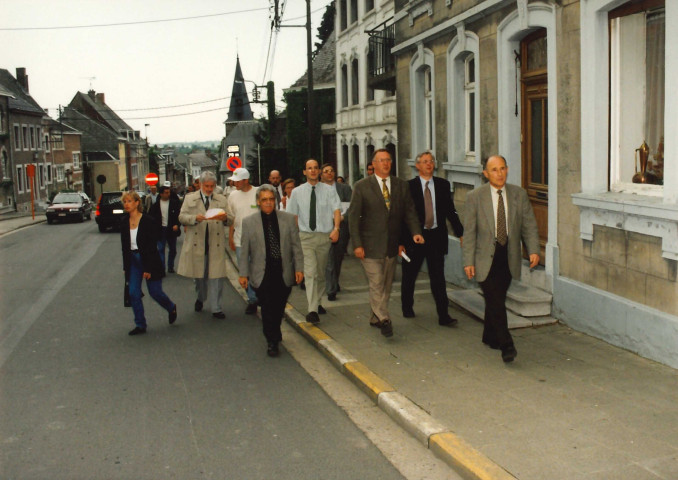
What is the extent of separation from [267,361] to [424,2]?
306 inches

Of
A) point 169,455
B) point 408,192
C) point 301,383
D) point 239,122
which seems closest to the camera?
point 169,455

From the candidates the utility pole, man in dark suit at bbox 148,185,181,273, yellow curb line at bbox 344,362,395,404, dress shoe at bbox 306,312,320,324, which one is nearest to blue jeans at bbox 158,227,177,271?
man in dark suit at bbox 148,185,181,273

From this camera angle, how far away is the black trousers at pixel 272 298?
811cm

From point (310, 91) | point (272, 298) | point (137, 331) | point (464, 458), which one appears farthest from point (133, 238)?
point (310, 91)

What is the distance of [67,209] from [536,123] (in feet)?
107

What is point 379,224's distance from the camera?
8.55 metres

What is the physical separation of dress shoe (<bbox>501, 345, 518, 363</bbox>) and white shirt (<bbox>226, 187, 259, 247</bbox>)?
14.8 feet

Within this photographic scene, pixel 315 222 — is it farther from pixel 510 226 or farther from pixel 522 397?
pixel 522 397

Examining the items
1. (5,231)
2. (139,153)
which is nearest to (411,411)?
(5,231)

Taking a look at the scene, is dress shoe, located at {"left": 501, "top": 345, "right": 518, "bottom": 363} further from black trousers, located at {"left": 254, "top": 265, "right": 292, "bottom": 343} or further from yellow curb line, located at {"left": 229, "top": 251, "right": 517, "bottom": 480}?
black trousers, located at {"left": 254, "top": 265, "right": 292, "bottom": 343}

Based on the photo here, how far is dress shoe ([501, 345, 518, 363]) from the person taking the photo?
22.9 feet

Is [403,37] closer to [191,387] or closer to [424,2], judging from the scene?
[424,2]

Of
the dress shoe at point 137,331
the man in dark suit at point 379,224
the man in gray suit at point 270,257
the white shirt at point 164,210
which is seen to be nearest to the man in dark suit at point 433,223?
the man in dark suit at point 379,224

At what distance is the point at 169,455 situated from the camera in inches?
207
